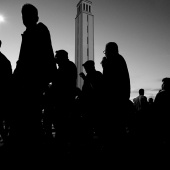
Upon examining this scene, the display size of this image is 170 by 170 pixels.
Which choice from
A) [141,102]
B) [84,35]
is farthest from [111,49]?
[84,35]

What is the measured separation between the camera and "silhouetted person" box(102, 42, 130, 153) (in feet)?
9.72

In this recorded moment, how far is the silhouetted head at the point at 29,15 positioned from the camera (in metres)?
2.39

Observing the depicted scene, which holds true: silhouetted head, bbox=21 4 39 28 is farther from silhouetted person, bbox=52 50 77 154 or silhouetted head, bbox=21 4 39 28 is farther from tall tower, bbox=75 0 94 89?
tall tower, bbox=75 0 94 89

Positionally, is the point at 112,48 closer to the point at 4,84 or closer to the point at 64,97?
the point at 64,97

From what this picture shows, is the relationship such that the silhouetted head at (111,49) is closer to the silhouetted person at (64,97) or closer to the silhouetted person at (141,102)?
the silhouetted person at (64,97)

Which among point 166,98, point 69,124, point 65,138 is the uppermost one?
point 166,98

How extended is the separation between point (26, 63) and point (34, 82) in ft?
0.86

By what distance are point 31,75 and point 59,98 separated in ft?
4.42

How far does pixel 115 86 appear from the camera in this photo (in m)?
3.01

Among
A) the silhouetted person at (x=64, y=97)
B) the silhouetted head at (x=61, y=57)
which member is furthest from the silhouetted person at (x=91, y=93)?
the silhouetted head at (x=61, y=57)

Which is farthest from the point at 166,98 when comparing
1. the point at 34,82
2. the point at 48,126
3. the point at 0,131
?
the point at 0,131

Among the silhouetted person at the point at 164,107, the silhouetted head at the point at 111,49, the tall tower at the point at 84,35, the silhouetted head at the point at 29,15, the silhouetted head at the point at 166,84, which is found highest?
the tall tower at the point at 84,35

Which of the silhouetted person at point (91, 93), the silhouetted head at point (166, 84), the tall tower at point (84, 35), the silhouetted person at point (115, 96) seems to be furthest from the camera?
the tall tower at point (84, 35)

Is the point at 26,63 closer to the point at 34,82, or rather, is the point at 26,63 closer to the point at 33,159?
the point at 34,82
